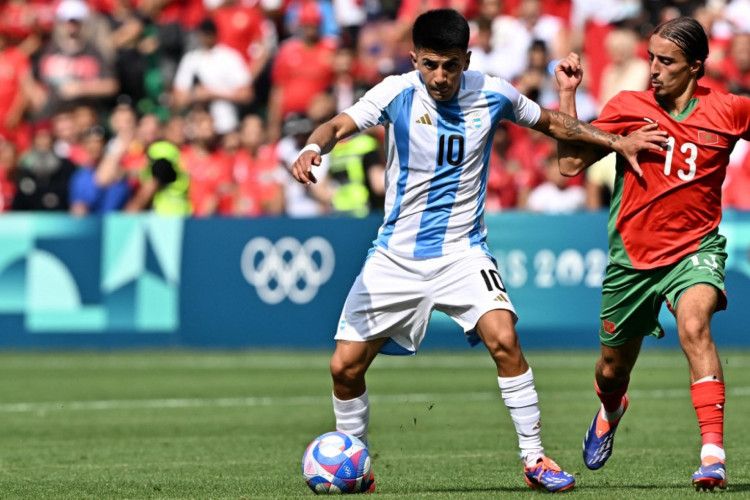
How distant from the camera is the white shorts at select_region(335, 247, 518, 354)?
756 cm

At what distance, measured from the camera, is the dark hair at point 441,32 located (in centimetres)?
730

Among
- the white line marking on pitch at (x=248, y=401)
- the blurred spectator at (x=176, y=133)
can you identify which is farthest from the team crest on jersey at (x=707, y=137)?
the blurred spectator at (x=176, y=133)

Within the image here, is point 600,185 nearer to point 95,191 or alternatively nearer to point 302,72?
point 302,72

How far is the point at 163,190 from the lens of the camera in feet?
61.3

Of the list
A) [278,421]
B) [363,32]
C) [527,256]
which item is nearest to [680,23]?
[278,421]

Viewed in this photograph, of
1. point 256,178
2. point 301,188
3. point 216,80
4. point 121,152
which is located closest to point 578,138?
point 301,188

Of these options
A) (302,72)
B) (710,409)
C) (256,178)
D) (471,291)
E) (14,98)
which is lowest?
(256,178)

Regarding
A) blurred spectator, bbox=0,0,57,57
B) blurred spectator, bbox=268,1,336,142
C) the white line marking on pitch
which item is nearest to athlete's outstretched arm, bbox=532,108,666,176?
the white line marking on pitch

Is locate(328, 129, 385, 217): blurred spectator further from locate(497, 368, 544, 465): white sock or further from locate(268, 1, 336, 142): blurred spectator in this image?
locate(497, 368, 544, 465): white sock

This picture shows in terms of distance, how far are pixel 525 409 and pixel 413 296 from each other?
0.81 meters

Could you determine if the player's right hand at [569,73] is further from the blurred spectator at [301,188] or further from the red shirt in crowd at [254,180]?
the red shirt in crowd at [254,180]

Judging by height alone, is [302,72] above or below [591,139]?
below

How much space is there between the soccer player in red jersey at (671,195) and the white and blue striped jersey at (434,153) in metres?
0.52

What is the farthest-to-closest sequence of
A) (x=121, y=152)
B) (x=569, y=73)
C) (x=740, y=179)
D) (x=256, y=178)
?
(x=121, y=152), (x=256, y=178), (x=740, y=179), (x=569, y=73)
